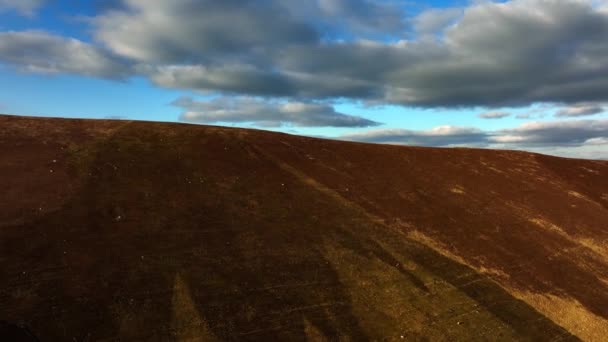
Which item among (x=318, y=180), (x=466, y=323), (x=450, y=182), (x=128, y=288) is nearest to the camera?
(x=128, y=288)

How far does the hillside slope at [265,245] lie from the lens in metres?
13.6

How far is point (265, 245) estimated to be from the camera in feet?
58.4

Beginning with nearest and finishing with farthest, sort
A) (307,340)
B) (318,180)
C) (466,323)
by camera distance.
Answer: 1. (307,340)
2. (466,323)
3. (318,180)

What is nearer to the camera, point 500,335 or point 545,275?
point 500,335

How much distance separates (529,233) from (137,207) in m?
20.7

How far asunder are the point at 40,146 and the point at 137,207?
9.15m

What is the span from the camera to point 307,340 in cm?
1302

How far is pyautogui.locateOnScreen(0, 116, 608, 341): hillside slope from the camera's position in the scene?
13.6 meters

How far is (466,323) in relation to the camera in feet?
49.4

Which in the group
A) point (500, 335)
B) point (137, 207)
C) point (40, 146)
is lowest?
point (500, 335)

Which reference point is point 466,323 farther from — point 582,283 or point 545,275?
point 582,283

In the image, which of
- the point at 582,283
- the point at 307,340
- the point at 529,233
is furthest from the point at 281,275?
the point at 529,233

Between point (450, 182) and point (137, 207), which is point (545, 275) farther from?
point (137, 207)

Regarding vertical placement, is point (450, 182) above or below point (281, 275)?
above
